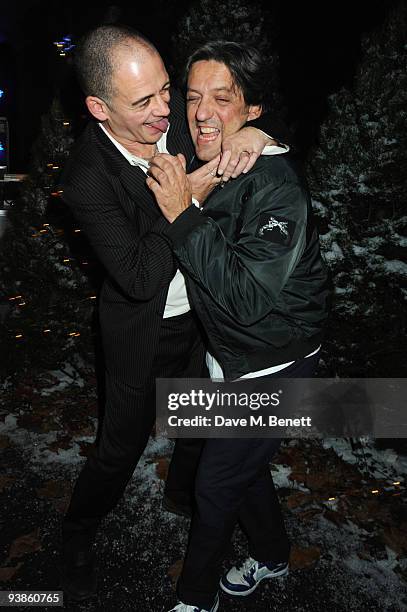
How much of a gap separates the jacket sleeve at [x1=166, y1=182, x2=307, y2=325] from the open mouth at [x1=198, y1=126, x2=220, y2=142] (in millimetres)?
550

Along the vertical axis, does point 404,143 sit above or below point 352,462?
above

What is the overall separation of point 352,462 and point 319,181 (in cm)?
227

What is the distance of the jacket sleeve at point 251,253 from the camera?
73.5 inches

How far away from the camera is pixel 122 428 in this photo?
266 centimetres

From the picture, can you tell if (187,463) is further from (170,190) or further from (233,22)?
(233,22)

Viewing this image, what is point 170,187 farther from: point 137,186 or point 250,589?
point 250,589

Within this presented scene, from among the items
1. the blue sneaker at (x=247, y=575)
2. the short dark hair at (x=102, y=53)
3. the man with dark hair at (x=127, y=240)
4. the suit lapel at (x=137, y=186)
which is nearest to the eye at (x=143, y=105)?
the man with dark hair at (x=127, y=240)

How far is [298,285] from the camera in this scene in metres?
2.14

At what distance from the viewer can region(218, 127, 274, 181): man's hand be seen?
2029 millimetres

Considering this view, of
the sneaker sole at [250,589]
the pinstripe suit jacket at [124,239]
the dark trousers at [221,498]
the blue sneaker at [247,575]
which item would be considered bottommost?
the sneaker sole at [250,589]

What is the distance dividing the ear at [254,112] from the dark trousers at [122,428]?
104 centimetres

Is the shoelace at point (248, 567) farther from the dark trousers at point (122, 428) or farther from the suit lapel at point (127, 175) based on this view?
the suit lapel at point (127, 175)

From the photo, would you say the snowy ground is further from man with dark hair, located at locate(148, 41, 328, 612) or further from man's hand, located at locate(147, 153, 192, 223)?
man's hand, located at locate(147, 153, 192, 223)

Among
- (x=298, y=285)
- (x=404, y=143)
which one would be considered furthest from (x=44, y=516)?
(x=404, y=143)
